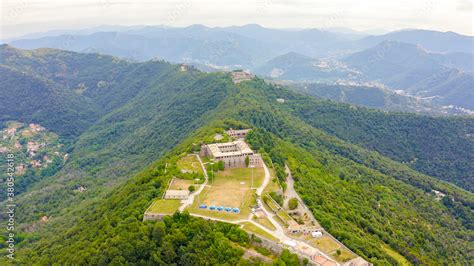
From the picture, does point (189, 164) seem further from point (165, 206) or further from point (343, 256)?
point (343, 256)

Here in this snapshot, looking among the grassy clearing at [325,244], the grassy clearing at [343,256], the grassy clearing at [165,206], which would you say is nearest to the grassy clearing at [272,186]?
the grassy clearing at [325,244]

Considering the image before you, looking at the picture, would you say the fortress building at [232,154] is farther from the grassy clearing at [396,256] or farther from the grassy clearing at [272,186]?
the grassy clearing at [396,256]

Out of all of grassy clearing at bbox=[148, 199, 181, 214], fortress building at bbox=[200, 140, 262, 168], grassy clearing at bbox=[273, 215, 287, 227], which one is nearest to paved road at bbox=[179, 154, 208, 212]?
grassy clearing at bbox=[148, 199, 181, 214]

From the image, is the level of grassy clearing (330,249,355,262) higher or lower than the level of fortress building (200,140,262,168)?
lower

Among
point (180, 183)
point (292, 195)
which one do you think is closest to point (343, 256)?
point (292, 195)

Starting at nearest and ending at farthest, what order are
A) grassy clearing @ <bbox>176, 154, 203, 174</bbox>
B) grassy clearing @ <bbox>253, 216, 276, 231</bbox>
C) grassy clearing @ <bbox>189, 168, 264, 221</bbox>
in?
1. grassy clearing @ <bbox>253, 216, 276, 231</bbox>
2. grassy clearing @ <bbox>189, 168, 264, 221</bbox>
3. grassy clearing @ <bbox>176, 154, 203, 174</bbox>

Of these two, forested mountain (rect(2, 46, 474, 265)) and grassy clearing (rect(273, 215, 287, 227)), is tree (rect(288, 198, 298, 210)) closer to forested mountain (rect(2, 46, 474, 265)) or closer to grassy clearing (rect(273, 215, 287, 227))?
forested mountain (rect(2, 46, 474, 265))
